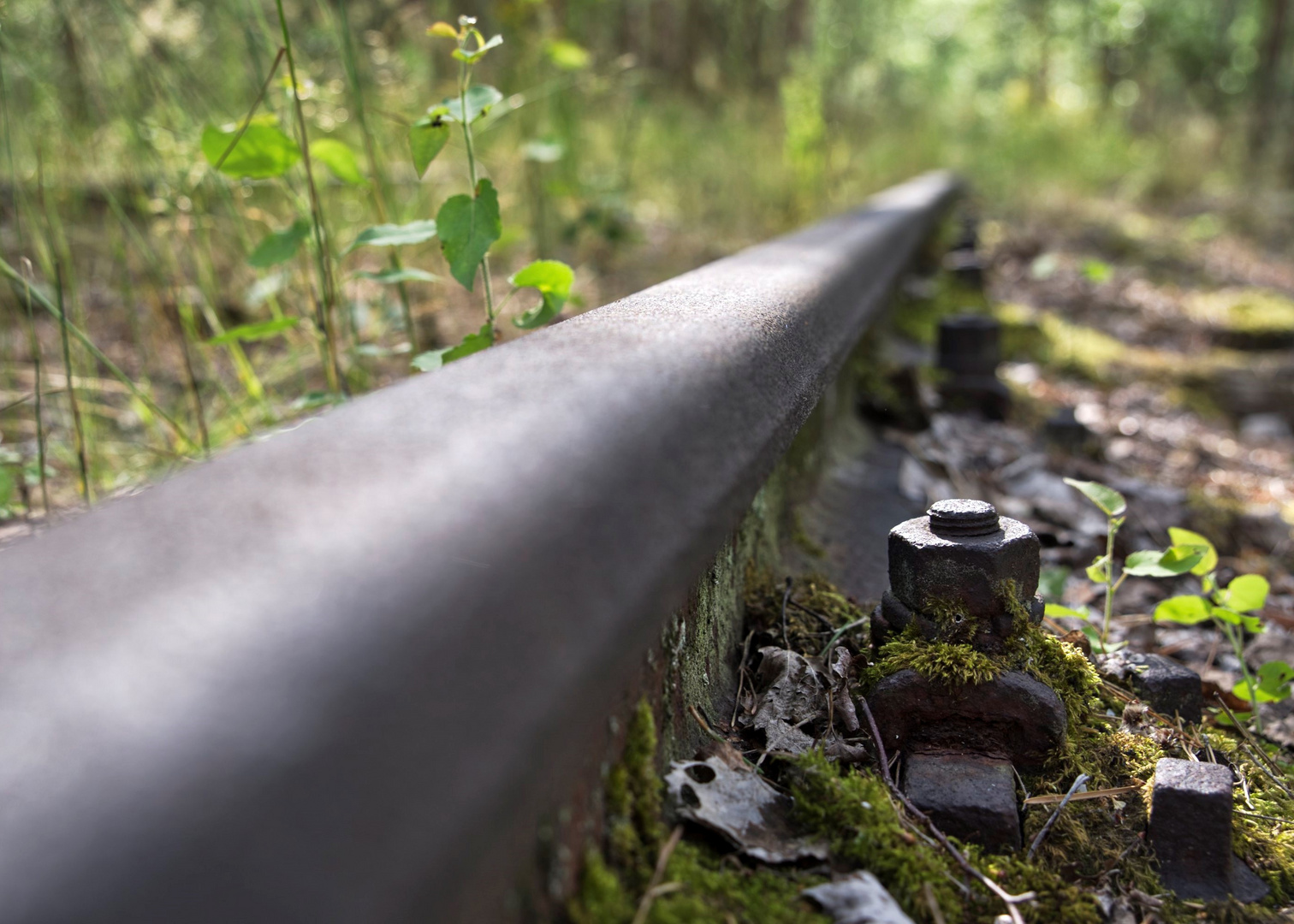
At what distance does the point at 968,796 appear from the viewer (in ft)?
3.31

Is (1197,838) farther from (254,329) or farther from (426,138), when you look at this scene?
(254,329)

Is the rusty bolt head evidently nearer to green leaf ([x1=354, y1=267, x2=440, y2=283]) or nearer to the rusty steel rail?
the rusty steel rail

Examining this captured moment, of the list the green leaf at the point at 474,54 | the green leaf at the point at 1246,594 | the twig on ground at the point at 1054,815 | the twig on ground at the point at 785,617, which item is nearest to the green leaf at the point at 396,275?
the green leaf at the point at 474,54

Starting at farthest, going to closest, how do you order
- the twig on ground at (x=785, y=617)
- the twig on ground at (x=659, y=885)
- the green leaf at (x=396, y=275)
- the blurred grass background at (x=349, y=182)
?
the blurred grass background at (x=349, y=182), the green leaf at (x=396, y=275), the twig on ground at (x=785, y=617), the twig on ground at (x=659, y=885)

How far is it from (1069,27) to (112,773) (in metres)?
29.4

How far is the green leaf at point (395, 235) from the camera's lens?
1.55m

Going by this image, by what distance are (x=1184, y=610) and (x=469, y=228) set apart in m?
1.21

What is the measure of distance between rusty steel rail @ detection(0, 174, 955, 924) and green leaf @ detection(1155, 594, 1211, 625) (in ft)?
3.45

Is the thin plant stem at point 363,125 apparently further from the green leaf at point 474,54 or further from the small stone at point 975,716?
the small stone at point 975,716

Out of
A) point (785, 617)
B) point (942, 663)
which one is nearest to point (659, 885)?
point (942, 663)

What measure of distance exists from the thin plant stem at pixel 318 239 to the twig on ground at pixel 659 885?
49.2 inches

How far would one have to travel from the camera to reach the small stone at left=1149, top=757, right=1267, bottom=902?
99cm

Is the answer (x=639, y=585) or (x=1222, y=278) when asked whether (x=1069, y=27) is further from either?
(x=639, y=585)

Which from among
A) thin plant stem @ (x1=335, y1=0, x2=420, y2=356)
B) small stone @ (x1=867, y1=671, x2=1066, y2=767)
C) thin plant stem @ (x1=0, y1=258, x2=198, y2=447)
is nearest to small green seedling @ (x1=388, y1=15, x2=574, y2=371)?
thin plant stem @ (x1=335, y1=0, x2=420, y2=356)
